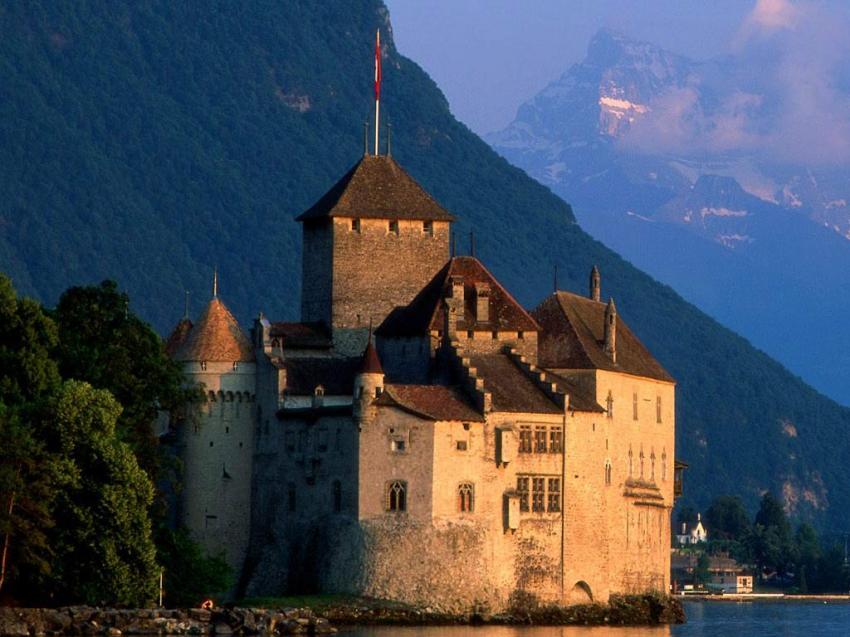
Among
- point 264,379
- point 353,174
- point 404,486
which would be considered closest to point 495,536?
point 404,486

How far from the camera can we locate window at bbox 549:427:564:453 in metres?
109

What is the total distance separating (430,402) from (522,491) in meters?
5.47

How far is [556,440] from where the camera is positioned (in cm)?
10950

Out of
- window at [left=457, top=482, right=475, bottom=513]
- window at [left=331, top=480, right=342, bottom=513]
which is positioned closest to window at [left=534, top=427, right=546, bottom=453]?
window at [left=457, top=482, right=475, bottom=513]

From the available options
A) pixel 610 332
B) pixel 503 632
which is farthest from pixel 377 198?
pixel 503 632

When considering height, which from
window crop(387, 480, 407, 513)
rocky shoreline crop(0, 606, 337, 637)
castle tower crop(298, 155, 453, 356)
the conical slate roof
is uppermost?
castle tower crop(298, 155, 453, 356)

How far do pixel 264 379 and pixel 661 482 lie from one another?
18655 millimetres

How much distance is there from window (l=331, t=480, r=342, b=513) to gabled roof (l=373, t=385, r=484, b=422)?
404 centimetres

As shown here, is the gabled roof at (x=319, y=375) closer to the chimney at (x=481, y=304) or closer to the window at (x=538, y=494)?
the chimney at (x=481, y=304)

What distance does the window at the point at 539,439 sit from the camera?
10869cm

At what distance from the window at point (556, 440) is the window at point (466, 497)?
4180mm

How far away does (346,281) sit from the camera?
388 ft

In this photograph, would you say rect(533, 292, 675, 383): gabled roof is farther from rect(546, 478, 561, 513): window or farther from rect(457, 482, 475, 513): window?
rect(457, 482, 475, 513): window

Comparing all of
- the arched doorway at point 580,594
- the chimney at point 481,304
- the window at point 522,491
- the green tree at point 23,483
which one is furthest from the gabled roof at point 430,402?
the green tree at point 23,483
